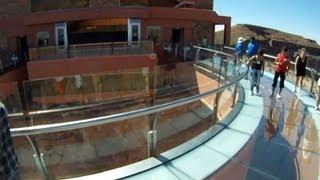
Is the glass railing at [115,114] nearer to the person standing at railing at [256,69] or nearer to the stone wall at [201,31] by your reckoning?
the person standing at railing at [256,69]

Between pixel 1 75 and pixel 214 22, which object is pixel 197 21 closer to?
pixel 214 22

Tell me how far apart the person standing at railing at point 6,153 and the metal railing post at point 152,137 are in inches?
110

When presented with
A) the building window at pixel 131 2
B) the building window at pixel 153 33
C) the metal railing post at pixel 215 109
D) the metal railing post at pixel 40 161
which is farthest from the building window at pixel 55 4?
the metal railing post at pixel 40 161

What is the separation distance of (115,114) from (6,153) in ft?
9.84


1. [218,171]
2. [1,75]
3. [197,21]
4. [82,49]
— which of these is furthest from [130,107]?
[197,21]

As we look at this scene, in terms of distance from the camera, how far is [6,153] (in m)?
2.77

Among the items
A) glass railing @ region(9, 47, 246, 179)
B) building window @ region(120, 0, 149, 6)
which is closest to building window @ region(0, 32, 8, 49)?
building window @ region(120, 0, 149, 6)

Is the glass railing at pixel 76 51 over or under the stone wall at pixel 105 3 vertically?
under

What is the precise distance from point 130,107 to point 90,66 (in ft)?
51.4

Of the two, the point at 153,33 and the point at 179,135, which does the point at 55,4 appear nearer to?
the point at 153,33

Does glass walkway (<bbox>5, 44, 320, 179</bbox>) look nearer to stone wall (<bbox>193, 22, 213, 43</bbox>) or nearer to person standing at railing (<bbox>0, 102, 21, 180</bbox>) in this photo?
person standing at railing (<bbox>0, 102, 21, 180</bbox>)

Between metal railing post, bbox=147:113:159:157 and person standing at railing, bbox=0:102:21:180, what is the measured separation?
280cm

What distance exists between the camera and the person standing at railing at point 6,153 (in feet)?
8.82

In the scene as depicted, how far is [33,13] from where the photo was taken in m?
32.3
